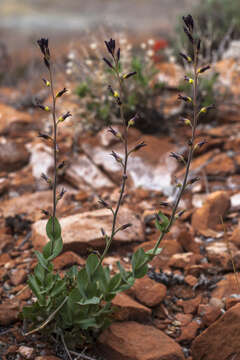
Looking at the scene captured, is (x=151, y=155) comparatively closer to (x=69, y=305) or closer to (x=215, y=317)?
(x=215, y=317)

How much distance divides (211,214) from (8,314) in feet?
5.64

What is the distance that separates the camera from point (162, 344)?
227 centimetres

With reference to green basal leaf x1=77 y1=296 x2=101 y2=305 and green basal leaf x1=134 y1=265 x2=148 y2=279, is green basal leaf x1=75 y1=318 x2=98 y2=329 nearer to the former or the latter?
green basal leaf x1=77 y1=296 x2=101 y2=305

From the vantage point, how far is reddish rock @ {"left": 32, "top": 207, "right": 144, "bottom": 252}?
9.91 ft

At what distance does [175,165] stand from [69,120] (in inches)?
54.2

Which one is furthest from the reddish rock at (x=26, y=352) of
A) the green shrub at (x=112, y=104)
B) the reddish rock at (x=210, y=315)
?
the green shrub at (x=112, y=104)

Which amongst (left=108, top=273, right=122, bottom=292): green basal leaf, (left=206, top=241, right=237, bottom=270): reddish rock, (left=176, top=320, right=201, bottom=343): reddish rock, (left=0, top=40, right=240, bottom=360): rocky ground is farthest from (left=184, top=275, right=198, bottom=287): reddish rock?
(left=108, top=273, right=122, bottom=292): green basal leaf

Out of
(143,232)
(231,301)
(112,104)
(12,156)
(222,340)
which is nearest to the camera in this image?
(222,340)

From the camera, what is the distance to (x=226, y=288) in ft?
8.79

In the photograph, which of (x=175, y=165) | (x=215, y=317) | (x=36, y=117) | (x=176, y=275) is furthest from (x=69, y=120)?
(x=215, y=317)

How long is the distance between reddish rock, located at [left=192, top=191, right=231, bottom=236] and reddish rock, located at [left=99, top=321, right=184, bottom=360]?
1.14m

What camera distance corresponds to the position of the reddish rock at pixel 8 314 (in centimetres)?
239

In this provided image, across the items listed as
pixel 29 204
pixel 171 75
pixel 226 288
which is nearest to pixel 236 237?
pixel 226 288

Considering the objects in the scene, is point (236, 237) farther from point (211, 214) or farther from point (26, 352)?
point (26, 352)
